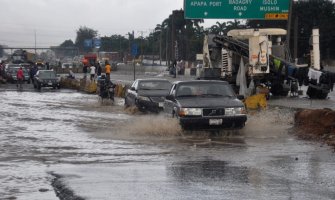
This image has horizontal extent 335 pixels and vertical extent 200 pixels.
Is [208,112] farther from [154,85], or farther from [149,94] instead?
[154,85]

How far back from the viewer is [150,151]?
1282 centimetres

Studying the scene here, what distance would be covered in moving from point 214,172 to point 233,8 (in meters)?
24.5

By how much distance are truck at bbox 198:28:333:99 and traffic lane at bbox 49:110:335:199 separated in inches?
536

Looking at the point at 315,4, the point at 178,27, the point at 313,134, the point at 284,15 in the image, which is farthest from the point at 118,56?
the point at 313,134

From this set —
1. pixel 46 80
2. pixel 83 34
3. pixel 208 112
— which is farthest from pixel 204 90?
pixel 83 34

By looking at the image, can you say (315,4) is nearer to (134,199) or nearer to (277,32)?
(277,32)

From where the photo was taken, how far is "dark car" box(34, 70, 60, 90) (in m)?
46.3

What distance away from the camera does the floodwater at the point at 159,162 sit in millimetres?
8430

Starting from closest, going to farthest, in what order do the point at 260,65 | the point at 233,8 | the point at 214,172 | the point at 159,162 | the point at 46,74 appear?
the point at 214,172, the point at 159,162, the point at 260,65, the point at 233,8, the point at 46,74

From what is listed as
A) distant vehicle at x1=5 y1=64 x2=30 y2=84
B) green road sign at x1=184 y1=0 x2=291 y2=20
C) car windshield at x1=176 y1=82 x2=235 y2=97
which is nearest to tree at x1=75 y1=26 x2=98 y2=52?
distant vehicle at x1=5 y1=64 x2=30 y2=84

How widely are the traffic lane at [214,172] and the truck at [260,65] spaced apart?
13.6 meters

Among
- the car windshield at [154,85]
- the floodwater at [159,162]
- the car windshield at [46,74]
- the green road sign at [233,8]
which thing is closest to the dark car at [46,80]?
the car windshield at [46,74]

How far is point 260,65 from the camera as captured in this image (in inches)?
Answer: 1103

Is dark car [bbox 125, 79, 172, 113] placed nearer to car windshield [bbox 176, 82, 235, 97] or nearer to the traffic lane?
car windshield [bbox 176, 82, 235, 97]
